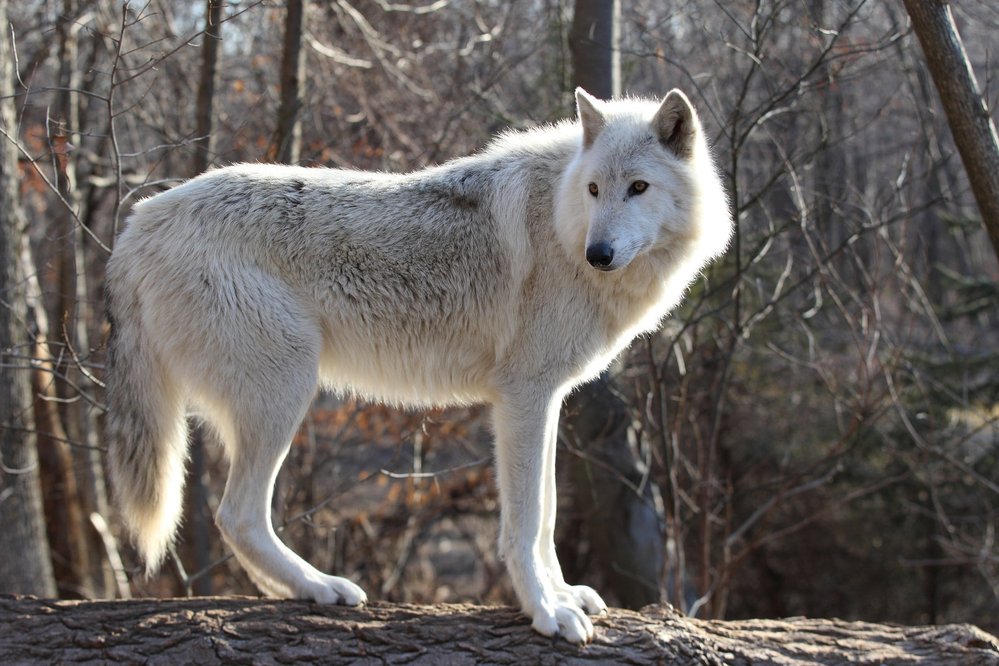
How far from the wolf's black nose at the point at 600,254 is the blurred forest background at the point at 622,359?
170cm

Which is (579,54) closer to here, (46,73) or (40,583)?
(40,583)

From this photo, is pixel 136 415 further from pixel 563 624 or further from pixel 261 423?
pixel 563 624

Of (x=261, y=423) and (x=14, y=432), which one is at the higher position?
(x=14, y=432)

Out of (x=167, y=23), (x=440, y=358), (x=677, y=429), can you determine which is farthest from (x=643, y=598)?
(x=167, y=23)

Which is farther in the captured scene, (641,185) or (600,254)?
(641,185)

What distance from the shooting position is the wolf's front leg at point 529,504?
3.91 m

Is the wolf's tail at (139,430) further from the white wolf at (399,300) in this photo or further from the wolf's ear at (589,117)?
the wolf's ear at (589,117)

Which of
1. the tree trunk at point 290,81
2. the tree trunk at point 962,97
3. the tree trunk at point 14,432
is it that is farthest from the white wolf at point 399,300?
the tree trunk at point 14,432

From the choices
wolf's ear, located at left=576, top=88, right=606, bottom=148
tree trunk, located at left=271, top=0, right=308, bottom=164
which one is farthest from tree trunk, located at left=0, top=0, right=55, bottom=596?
wolf's ear, located at left=576, top=88, right=606, bottom=148

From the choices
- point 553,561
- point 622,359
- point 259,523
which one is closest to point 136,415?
point 259,523

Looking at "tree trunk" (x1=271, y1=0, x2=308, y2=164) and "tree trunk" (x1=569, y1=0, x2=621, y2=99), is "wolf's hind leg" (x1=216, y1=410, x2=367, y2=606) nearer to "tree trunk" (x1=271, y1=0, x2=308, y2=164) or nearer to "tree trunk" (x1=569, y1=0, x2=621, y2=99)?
"tree trunk" (x1=271, y1=0, x2=308, y2=164)

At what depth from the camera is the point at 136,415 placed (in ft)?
13.3

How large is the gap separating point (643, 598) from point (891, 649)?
3328 millimetres

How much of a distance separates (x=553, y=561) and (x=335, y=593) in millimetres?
1020
